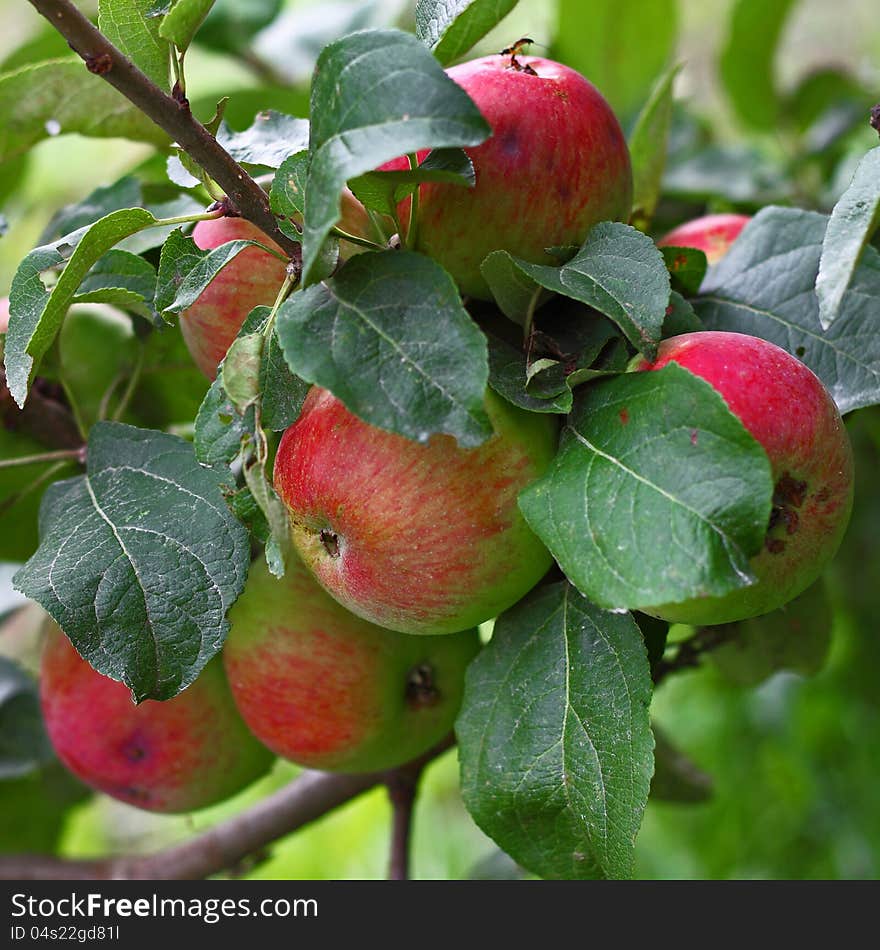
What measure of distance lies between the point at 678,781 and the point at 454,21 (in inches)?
25.8

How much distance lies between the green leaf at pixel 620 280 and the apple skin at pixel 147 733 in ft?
1.29

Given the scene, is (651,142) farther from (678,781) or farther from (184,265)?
(678,781)

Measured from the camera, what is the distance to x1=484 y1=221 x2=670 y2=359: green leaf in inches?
18.9

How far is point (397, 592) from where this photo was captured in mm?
516

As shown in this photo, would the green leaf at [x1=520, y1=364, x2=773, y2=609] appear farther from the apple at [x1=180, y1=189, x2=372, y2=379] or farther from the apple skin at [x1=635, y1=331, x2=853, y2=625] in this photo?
the apple at [x1=180, y1=189, x2=372, y2=379]

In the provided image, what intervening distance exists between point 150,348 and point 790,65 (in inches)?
89.9

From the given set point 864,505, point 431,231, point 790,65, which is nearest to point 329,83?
point 431,231

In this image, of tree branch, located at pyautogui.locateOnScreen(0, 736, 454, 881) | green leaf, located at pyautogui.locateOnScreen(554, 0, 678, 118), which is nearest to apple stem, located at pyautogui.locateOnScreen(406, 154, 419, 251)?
tree branch, located at pyautogui.locateOnScreen(0, 736, 454, 881)

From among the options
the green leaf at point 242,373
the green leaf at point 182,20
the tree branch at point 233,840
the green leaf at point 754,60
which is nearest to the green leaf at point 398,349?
the green leaf at point 242,373

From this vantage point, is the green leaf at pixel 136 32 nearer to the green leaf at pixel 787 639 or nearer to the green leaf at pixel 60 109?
the green leaf at pixel 60 109

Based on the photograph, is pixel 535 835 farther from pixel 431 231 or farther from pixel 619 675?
pixel 431 231

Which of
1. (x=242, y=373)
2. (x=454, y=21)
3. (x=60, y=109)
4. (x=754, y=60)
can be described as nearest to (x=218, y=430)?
(x=242, y=373)

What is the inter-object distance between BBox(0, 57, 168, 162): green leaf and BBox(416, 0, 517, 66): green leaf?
258 millimetres

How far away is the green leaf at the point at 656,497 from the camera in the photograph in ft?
1.36
